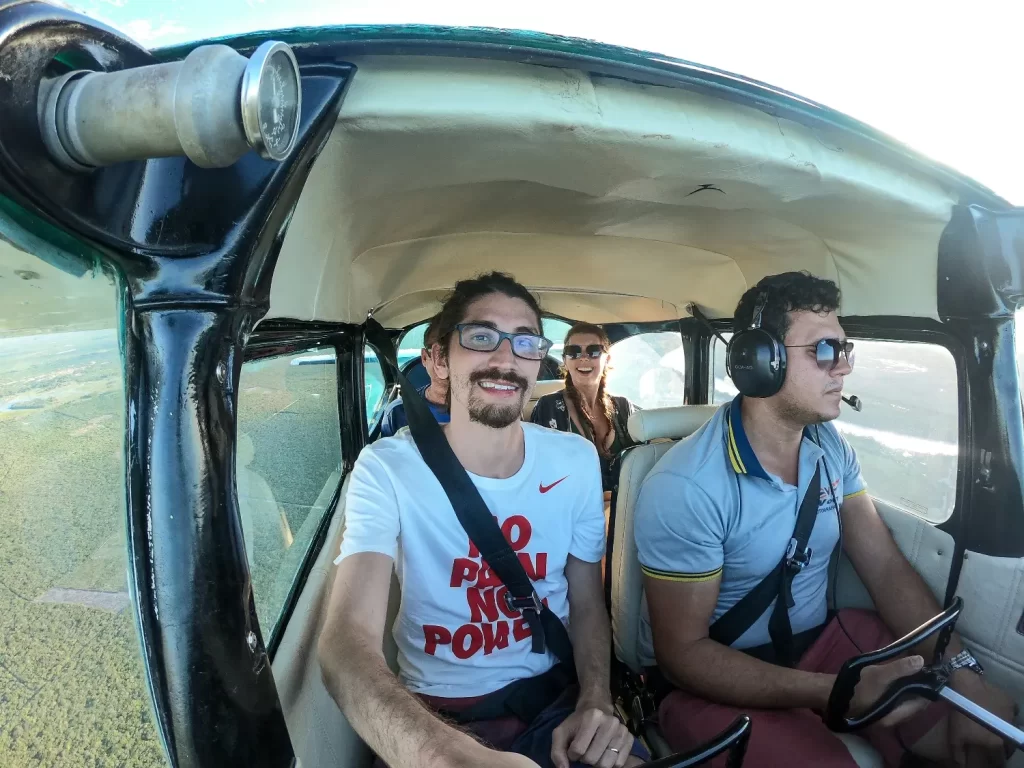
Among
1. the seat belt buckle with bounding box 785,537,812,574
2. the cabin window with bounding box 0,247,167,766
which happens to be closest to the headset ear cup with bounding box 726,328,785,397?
the seat belt buckle with bounding box 785,537,812,574

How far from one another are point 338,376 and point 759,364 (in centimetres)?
215

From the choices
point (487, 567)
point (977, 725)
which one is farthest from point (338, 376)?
point (977, 725)

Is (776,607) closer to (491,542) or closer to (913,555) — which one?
(913,555)

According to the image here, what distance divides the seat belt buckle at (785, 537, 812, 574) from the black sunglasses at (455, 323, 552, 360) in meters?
1.13

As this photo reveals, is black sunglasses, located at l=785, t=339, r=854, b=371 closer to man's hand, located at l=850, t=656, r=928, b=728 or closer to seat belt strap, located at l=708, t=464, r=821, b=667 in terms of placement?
seat belt strap, located at l=708, t=464, r=821, b=667

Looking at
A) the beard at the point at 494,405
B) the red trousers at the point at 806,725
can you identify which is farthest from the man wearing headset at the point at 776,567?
the beard at the point at 494,405

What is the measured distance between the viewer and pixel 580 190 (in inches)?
62.9

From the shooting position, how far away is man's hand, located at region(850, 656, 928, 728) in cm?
143

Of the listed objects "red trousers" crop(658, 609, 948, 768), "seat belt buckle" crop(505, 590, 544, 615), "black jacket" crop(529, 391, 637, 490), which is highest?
"black jacket" crop(529, 391, 637, 490)

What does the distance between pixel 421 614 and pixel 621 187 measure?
4.53 feet

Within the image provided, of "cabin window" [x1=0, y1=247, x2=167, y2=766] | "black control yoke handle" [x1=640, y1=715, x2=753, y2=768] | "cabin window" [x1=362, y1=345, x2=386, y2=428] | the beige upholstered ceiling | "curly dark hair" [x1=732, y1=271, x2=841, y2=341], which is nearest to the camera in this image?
"cabin window" [x1=0, y1=247, x2=167, y2=766]

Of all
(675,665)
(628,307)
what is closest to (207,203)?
(675,665)

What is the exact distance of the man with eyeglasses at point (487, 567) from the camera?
4.55 ft

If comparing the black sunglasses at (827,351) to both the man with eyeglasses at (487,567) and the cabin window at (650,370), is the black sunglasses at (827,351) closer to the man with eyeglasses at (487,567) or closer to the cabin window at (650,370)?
the man with eyeglasses at (487,567)
